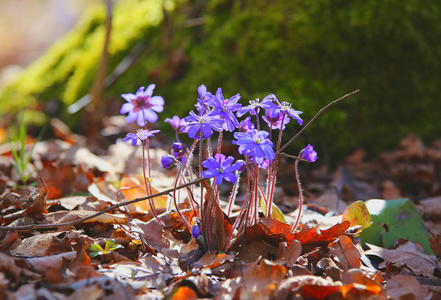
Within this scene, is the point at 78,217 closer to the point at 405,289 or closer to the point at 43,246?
the point at 43,246

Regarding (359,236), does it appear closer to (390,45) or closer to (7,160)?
(390,45)

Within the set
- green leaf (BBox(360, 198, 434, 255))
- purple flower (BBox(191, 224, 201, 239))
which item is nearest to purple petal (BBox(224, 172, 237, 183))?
purple flower (BBox(191, 224, 201, 239))

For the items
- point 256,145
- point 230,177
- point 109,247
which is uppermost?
point 256,145

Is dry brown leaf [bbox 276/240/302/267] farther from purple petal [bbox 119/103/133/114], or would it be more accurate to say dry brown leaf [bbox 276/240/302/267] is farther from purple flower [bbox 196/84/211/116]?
purple petal [bbox 119/103/133/114]

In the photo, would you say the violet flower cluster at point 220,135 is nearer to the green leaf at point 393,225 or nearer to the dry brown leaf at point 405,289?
the dry brown leaf at point 405,289

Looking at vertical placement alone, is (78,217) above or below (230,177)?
below

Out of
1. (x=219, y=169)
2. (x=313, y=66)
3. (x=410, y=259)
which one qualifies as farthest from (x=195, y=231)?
(x=313, y=66)
